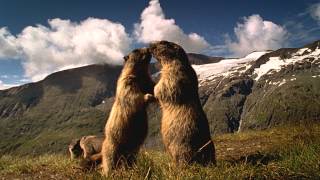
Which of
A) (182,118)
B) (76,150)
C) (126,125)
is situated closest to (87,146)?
(76,150)

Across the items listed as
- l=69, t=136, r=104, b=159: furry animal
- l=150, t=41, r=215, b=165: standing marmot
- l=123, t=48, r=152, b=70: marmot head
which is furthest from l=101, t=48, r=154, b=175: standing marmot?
l=69, t=136, r=104, b=159: furry animal

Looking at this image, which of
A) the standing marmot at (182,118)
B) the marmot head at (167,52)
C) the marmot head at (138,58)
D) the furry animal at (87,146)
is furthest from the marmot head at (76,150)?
the standing marmot at (182,118)

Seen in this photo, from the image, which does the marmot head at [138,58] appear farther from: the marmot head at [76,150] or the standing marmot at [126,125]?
the marmot head at [76,150]

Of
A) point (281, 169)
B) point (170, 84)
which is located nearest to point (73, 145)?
point (170, 84)

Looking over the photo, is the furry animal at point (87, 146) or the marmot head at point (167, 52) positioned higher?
the marmot head at point (167, 52)

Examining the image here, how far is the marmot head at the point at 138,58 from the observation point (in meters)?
11.2

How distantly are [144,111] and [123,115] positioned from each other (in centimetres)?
56

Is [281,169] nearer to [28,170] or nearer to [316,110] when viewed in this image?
[316,110]

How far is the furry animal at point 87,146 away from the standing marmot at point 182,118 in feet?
12.3

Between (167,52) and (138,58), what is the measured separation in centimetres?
99

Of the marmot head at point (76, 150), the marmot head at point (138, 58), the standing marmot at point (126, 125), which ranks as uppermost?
the marmot head at point (138, 58)

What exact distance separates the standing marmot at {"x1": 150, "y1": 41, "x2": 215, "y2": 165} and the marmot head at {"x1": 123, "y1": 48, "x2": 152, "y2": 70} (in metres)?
1.19

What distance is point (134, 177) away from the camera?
7336 mm

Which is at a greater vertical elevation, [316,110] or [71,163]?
[316,110]
